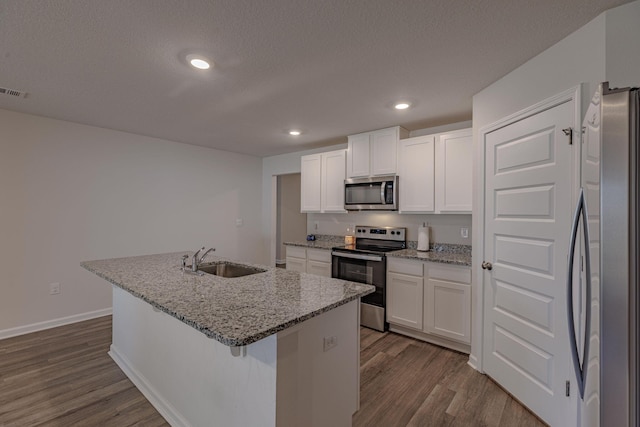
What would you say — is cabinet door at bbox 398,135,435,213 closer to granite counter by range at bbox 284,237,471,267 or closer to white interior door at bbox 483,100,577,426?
granite counter by range at bbox 284,237,471,267

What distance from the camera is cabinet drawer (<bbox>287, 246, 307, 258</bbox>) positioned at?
165 inches

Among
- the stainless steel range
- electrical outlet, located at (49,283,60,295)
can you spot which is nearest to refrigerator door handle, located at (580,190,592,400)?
the stainless steel range

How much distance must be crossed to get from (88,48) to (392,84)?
2174mm

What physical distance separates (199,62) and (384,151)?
2298mm

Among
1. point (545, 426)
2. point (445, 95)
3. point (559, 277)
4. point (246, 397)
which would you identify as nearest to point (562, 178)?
point (559, 277)

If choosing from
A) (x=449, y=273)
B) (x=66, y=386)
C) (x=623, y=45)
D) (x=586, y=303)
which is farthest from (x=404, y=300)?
(x=66, y=386)

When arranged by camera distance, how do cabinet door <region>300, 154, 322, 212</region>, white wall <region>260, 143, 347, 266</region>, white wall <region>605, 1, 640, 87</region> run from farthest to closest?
1. white wall <region>260, 143, 347, 266</region>
2. cabinet door <region>300, 154, 322, 212</region>
3. white wall <region>605, 1, 640, 87</region>

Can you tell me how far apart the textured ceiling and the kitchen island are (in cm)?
153

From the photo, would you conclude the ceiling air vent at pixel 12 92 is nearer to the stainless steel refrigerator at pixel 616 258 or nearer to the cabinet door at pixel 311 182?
the cabinet door at pixel 311 182

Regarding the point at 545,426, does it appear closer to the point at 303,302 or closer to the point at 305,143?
the point at 303,302

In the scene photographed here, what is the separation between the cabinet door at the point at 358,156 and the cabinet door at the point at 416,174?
1.53ft

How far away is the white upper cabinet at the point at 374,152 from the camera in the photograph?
11.5 ft

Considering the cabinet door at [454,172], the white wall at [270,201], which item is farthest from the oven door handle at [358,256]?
the white wall at [270,201]

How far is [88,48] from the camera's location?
1856mm
